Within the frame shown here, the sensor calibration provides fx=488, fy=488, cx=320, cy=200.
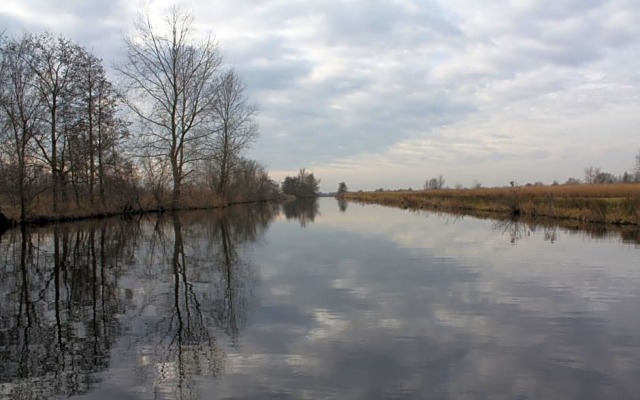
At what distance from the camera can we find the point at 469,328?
6301 mm

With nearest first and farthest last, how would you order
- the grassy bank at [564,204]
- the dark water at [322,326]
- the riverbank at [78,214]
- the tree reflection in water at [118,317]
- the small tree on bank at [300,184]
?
the dark water at [322,326]
the tree reflection in water at [118,317]
the grassy bank at [564,204]
the riverbank at [78,214]
the small tree on bank at [300,184]

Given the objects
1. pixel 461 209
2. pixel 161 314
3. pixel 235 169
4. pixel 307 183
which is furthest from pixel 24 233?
pixel 307 183

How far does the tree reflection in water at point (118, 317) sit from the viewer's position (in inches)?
187

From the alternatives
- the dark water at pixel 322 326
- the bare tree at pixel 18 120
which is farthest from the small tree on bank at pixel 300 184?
the dark water at pixel 322 326

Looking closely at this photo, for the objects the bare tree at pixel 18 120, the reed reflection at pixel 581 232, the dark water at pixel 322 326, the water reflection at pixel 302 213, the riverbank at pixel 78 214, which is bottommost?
the dark water at pixel 322 326

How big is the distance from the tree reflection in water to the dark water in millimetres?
28

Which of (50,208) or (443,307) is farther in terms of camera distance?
(50,208)

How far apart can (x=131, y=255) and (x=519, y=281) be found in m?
10.0

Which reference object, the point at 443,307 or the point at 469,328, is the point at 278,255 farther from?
the point at 469,328

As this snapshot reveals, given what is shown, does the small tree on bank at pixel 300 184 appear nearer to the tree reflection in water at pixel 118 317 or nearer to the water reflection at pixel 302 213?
the water reflection at pixel 302 213

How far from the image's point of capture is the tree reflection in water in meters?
4.74

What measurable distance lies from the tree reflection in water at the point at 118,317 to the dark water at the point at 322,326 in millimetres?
28

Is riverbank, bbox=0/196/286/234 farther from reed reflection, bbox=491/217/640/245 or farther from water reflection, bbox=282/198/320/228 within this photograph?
reed reflection, bbox=491/217/640/245

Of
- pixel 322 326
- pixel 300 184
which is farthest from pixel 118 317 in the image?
pixel 300 184
